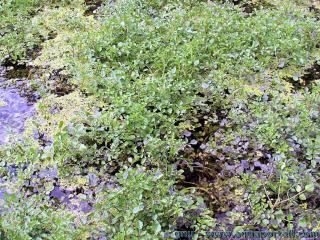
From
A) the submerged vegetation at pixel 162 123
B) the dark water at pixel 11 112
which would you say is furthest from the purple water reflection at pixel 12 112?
the submerged vegetation at pixel 162 123

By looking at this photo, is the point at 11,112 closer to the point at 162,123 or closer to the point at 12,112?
the point at 12,112

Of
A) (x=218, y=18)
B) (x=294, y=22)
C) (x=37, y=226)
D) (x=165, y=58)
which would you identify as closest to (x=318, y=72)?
(x=294, y=22)

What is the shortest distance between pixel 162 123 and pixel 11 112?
1.53 m

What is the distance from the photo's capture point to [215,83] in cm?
426

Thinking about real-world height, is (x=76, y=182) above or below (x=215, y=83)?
below

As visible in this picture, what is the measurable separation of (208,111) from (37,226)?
1918mm

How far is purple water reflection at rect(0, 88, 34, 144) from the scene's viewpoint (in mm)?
3949

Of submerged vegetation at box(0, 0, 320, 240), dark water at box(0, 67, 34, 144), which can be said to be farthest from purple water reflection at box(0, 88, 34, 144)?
submerged vegetation at box(0, 0, 320, 240)

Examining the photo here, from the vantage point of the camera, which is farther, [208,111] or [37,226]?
[208,111]

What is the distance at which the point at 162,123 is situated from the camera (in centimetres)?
376

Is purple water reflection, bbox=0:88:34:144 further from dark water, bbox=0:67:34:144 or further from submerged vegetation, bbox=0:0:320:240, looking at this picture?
submerged vegetation, bbox=0:0:320:240

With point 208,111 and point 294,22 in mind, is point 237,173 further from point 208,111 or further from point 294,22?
point 294,22

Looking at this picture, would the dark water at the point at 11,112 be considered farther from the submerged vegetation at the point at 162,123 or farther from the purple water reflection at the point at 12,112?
the submerged vegetation at the point at 162,123

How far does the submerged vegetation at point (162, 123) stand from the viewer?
9.75ft
